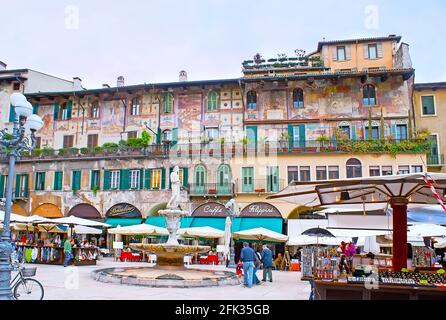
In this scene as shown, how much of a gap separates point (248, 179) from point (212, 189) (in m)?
2.44

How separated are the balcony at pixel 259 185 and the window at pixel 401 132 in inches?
315

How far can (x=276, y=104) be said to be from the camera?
106ft

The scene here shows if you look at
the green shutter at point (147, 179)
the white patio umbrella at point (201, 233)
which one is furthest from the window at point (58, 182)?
the white patio umbrella at point (201, 233)

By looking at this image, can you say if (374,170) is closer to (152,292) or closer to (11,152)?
(152,292)

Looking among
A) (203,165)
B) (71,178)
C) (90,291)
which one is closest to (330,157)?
(203,165)

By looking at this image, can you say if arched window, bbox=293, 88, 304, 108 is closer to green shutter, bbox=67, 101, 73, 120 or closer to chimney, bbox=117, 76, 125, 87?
chimney, bbox=117, 76, 125, 87

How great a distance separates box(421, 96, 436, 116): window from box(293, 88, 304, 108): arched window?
330 inches

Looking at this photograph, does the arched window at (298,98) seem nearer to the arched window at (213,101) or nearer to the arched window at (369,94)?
the arched window at (369,94)

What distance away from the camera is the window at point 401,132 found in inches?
1182

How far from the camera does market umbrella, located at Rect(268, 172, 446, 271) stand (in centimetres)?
650

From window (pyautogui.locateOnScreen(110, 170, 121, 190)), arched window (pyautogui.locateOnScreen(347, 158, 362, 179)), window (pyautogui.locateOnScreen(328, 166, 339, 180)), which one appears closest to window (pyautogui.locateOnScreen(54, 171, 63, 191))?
window (pyautogui.locateOnScreen(110, 170, 121, 190))
